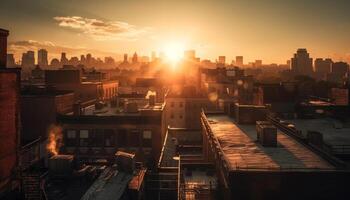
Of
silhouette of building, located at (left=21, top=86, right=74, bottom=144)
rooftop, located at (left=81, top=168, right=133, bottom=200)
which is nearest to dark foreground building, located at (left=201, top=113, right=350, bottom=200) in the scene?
rooftop, located at (left=81, top=168, right=133, bottom=200)

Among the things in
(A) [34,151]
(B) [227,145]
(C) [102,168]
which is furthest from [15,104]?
(B) [227,145]

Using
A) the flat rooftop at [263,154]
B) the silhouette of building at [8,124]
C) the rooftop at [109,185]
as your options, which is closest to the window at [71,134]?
the silhouette of building at [8,124]

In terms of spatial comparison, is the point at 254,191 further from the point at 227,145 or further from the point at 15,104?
the point at 15,104

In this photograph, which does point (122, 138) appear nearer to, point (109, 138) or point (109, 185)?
point (109, 138)

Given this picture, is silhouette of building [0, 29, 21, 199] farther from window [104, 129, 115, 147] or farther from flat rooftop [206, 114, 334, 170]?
flat rooftop [206, 114, 334, 170]

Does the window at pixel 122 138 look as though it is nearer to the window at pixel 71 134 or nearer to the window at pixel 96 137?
the window at pixel 96 137

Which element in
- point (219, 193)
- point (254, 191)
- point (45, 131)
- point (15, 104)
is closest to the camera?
point (254, 191)

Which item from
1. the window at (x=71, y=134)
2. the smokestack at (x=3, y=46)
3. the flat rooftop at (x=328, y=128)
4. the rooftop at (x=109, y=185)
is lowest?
the rooftop at (x=109, y=185)

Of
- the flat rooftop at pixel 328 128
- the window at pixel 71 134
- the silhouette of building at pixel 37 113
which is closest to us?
the flat rooftop at pixel 328 128
